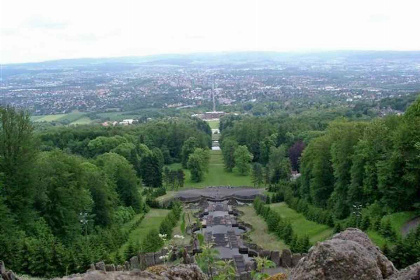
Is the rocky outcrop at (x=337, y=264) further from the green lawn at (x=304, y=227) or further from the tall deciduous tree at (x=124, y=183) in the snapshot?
the tall deciduous tree at (x=124, y=183)

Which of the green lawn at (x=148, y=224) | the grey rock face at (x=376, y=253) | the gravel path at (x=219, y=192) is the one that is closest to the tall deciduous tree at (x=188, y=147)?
the gravel path at (x=219, y=192)

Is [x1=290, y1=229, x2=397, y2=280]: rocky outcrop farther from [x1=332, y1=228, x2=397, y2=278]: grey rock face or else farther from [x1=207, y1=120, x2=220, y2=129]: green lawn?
[x1=207, y1=120, x2=220, y2=129]: green lawn

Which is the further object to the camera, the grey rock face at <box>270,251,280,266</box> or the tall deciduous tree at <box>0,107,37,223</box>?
the tall deciduous tree at <box>0,107,37,223</box>

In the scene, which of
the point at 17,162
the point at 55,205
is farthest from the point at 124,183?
the point at 17,162

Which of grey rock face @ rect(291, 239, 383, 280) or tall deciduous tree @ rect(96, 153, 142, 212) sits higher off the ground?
grey rock face @ rect(291, 239, 383, 280)

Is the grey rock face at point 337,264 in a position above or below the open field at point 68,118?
above

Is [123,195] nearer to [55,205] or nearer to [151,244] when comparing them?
[55,205]

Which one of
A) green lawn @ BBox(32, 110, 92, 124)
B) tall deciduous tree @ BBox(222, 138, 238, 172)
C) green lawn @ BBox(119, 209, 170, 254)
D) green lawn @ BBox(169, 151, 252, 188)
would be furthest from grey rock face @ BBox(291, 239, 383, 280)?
green lawn @ BBox(32, 110, 92, 124)
